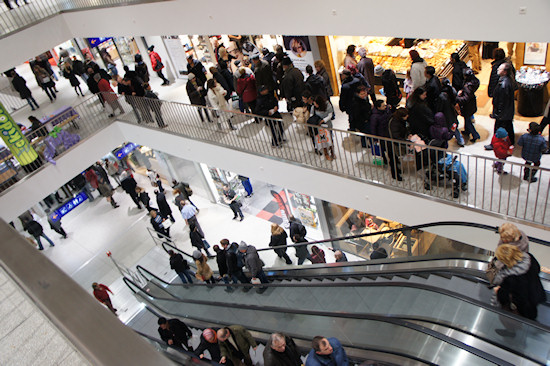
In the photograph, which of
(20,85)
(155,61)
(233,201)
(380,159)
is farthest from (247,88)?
(20,85)

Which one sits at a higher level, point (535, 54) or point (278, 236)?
point (535, 54)

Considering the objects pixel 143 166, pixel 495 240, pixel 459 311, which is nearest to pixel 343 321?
pixel 459 311

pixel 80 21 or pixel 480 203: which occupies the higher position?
pixel 80 21

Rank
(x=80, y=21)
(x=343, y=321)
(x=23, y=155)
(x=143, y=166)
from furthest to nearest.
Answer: (x=143, y=166) < (x=80, y=21) < (x=23, y=155) < (x=343, y=321)

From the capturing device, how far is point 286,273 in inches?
390

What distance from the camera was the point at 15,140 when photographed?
1198 cm

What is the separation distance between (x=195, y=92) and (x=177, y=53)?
523 cm

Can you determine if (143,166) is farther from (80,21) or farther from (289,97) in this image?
(289,97)

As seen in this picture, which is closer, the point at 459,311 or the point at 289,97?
the point at 459,311

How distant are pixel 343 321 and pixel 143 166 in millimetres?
15203

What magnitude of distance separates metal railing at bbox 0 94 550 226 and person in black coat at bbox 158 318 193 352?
4.39m

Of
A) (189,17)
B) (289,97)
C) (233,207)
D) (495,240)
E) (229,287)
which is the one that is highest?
(189,17)

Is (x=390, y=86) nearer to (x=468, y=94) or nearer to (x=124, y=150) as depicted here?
(x=468, y=94)

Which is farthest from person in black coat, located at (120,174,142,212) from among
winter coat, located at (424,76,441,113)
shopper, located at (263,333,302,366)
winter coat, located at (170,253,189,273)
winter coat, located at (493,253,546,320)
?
winter coat, located at (493,253,546,320)
